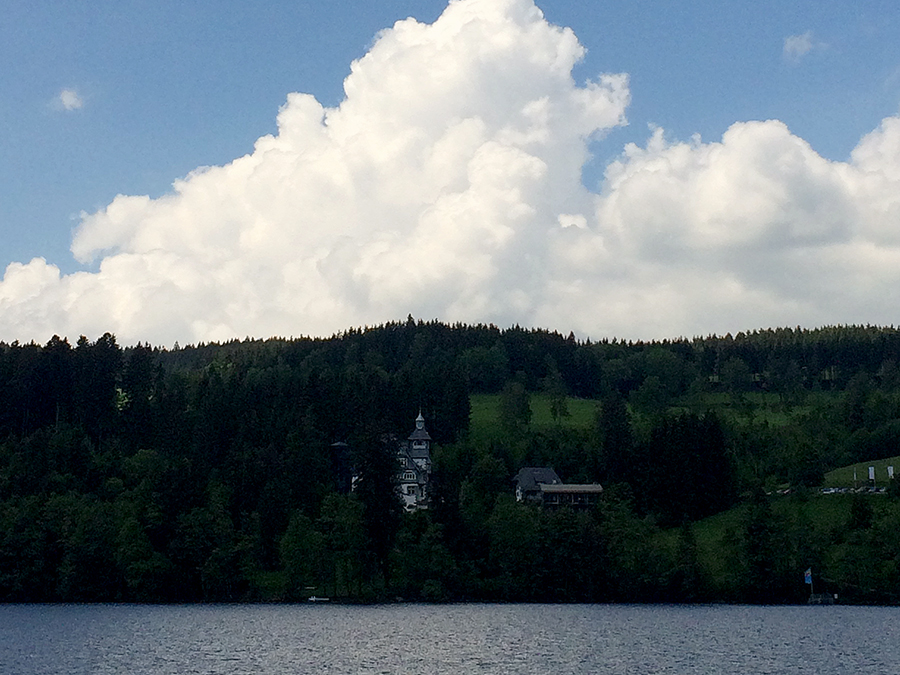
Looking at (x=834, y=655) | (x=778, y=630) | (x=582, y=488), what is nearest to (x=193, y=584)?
(x=582, y=488)

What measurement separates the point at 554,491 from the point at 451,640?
93.8 m

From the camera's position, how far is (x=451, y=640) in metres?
89.1

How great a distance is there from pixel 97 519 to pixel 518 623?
223 feet

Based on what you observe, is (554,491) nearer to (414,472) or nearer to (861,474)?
(414,472)

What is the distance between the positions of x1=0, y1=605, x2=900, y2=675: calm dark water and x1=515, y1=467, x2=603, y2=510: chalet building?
168 feet

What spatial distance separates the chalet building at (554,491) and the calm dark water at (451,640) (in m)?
51.3

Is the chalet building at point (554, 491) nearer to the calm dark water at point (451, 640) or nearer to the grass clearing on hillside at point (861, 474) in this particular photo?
the grass clearing on hillside at point (861, 474)

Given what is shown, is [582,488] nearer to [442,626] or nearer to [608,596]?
[608,596]

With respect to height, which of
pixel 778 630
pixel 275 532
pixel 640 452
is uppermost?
pixel 640 452

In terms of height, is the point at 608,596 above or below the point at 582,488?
below

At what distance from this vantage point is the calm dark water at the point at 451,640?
73.9 m

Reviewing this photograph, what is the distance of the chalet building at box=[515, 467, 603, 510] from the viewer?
180 meters

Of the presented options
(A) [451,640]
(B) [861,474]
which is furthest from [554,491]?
(A) [451,640]

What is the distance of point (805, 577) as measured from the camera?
133875mm
